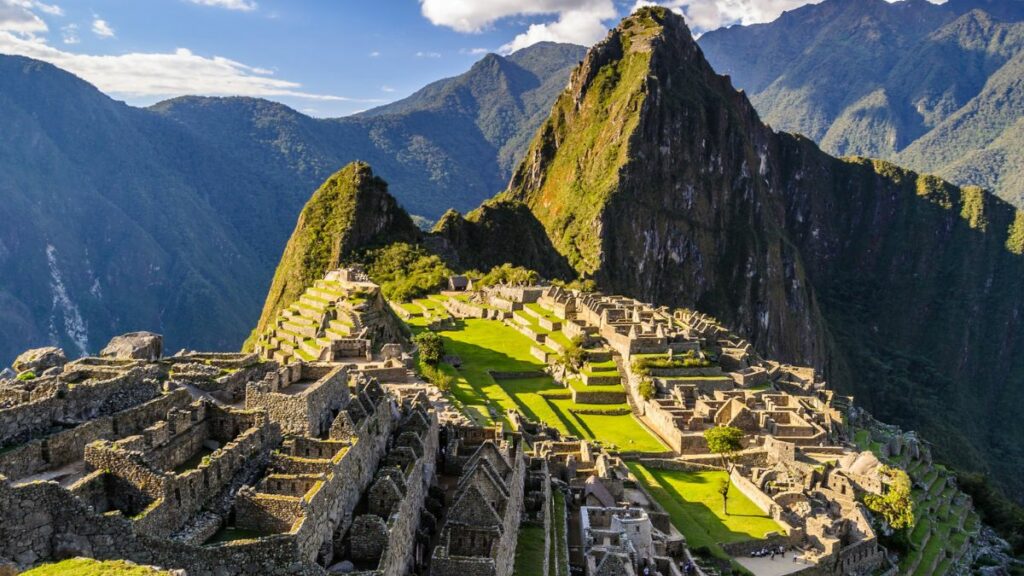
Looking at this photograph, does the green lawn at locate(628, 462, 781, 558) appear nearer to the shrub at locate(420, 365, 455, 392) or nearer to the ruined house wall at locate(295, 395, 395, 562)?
the shrub at locate(420, 365, 455, 392)

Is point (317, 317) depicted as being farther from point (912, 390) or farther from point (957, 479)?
point (912, 390)

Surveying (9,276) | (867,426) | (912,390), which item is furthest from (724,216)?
(9,276)

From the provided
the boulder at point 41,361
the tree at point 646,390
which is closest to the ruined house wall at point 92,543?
the boulder at point 41,361

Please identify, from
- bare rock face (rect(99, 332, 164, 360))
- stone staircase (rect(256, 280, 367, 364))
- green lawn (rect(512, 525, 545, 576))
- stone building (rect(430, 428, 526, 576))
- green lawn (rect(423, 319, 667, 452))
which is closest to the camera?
stone building (rect(430, 428, 526, 576))

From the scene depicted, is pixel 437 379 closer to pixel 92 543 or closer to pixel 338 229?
pixel 92 543

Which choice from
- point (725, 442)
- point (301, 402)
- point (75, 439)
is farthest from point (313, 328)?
point (75, 439)

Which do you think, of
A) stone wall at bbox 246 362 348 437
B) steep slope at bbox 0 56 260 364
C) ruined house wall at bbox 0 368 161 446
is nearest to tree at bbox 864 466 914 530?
stone wall at bbox 246 362 348 437

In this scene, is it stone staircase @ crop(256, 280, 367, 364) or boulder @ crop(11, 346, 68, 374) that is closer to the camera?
boulder @ crop(11, 346, 68, 374)
